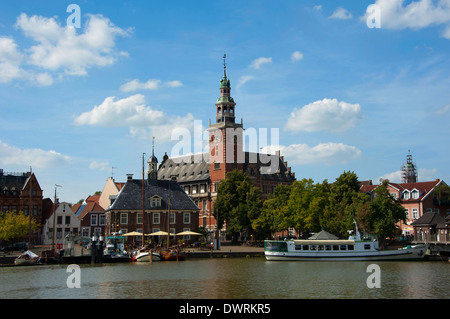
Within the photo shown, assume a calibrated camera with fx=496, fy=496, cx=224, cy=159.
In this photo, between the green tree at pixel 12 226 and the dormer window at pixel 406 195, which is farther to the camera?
the dormer window at pixel 406 195

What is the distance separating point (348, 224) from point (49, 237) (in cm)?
5685

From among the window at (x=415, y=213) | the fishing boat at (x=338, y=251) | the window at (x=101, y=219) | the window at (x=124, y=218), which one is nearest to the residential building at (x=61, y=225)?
the window at (x=101, y=219)

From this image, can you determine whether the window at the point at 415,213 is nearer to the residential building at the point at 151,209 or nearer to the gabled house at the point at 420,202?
the gabled house at the point at 420,202

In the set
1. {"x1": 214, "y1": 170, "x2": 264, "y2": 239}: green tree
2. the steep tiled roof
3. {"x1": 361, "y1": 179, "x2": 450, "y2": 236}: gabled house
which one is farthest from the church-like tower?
{"x1": 361, "y1": 179, "x2": 450, "y2": 236}: gabled house

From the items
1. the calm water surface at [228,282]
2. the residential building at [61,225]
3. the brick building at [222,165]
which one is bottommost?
the calm water surface at [228,282]

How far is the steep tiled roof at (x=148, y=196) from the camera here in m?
82.2

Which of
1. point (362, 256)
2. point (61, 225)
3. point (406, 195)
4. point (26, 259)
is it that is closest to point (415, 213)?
point (406, 195)

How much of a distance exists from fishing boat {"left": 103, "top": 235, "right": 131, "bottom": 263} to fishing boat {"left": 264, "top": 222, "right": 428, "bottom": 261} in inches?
746

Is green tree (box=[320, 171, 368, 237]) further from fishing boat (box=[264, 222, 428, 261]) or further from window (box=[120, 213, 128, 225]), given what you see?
window (box=[120, 213, 128, 225])

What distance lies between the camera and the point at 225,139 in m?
113

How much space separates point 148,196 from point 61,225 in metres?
22.9

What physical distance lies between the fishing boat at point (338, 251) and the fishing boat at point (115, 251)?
18958 mm

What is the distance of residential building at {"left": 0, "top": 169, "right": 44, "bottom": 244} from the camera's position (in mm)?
93062
